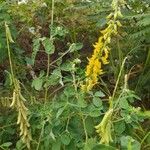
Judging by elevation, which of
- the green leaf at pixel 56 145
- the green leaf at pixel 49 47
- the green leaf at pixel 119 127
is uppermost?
the green leaf at pixel 49 47

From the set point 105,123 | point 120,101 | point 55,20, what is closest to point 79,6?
point 55,20

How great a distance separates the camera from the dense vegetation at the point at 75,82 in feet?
7.04

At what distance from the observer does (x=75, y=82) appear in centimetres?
228

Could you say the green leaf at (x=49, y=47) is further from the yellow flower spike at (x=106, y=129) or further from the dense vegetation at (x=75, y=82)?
the yellow flower spike at (x=106, y=129)

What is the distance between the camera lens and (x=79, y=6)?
2.94 m

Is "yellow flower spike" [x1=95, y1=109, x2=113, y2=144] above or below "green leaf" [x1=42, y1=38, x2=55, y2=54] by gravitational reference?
below

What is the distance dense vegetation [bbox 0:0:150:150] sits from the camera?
215 cm

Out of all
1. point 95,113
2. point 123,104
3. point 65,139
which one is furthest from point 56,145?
point 123,104

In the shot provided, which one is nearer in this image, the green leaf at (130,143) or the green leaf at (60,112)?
the green leaf at (130,143)

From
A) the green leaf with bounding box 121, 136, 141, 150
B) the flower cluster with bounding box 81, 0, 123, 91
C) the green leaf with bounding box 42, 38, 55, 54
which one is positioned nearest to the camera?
the green leaf with bounding box 121, 136, 141, 150

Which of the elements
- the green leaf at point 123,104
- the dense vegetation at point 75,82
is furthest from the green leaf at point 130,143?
the green leaf at point 123,104

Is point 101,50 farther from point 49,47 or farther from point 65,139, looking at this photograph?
point 65,139

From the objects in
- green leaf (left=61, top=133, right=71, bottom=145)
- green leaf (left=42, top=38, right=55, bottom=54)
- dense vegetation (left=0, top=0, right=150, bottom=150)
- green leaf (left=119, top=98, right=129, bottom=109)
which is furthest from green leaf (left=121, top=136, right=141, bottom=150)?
green leaf (left=42, top=38, right=55, bottom=54)

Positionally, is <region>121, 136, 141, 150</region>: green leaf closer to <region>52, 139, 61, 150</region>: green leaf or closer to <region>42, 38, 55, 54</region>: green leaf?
<region>52, 139, 61, 150</region>: green leaf
